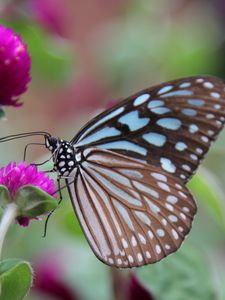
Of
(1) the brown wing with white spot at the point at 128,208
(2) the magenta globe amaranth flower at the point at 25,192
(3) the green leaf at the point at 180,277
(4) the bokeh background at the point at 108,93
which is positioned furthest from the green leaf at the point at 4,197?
(3) the green leaf at the point at 180,277

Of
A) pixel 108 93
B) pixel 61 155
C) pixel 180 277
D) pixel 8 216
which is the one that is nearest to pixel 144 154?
pixel 61 155

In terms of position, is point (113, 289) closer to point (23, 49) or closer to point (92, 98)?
point (23, 49)

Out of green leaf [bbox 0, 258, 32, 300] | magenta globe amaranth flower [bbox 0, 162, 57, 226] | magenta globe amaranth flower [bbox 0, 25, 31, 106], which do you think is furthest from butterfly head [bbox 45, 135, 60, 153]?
green leaf [bbox 0, 258, 32, 300]

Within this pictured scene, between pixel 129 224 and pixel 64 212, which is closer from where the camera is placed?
pixel 129 224

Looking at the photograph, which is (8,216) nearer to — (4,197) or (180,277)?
(4,197)

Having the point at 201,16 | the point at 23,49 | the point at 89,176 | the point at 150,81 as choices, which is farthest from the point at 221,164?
the point at 23,49

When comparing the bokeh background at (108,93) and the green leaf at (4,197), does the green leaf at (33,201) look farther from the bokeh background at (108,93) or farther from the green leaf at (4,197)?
the bokeh background at (108,93)

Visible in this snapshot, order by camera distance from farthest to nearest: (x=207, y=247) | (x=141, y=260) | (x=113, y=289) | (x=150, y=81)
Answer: (x=150, y=81)
(x=207, y=247)
(x=113, y=289)
(x=141, y=260)

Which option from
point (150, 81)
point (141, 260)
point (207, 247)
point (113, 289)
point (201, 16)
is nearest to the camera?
point (141, 260)
